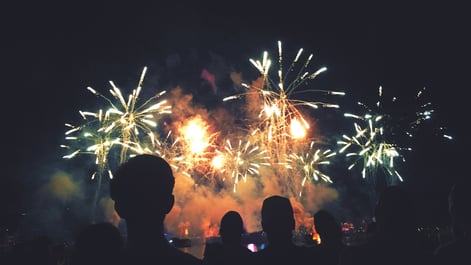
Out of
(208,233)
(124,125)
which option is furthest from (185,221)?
(124,125)

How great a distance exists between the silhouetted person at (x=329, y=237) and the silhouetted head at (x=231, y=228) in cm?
103

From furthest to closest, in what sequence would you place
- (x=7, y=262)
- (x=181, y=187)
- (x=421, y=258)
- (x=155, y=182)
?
1. (x=181, y=187)
2. (x=7, y=262)
3. (x=421, y=258)
4. (x=155, y=182)

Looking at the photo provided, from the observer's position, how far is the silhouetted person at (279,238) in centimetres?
315

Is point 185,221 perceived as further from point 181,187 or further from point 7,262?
point 7,262

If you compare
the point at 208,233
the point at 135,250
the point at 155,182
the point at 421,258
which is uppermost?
the point at 155,182

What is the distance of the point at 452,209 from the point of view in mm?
3619

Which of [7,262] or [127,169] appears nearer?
[127,169]

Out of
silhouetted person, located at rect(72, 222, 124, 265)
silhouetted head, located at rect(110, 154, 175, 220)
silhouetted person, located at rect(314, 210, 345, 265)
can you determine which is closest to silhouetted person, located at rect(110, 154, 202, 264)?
silhouetted head, located at rect(110, 154, 175, 220)

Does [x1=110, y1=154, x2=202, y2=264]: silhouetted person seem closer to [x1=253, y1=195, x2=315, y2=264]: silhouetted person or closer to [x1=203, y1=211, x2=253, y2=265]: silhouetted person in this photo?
[x1=253, y1=195, x2=315, y2=264]: silhouetted person

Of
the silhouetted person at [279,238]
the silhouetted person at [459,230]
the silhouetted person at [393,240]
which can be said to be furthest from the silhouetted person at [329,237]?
the silhouetted person at [459,230]

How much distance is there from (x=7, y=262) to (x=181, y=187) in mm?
45390

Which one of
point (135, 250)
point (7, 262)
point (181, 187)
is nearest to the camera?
point (135, 250)

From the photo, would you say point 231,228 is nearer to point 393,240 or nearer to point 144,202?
point 393,240

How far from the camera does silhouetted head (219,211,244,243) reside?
15.0 feet
